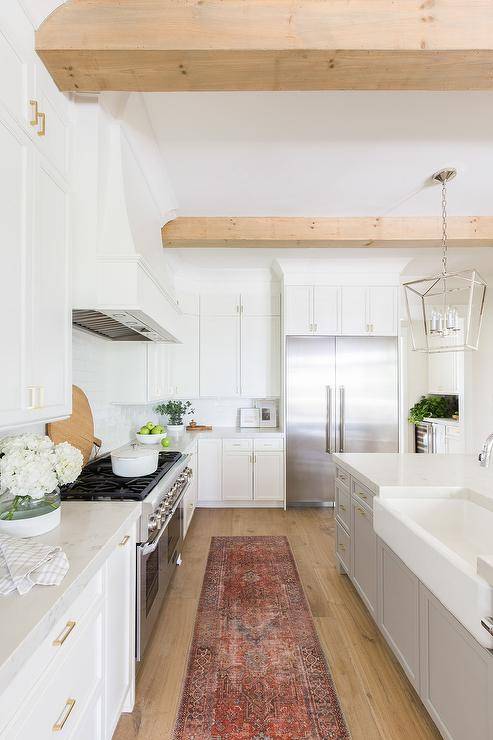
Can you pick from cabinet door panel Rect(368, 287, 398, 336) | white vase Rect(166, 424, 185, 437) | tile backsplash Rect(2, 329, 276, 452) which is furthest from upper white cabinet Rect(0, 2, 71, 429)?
cabinet door panel Rect(368, 287, 398, 336)

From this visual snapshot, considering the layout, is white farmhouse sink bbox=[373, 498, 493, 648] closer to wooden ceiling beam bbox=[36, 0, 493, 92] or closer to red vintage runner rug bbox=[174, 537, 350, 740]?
red vintage runner rug bbox=[174, 537, 350, 740]

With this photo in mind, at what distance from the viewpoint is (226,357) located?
4938 mm

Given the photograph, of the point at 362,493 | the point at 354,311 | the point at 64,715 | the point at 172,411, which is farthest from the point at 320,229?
the point at 64,715

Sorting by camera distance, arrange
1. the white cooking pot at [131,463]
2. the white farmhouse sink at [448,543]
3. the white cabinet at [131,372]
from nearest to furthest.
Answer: the white farmhouse sink at [448,543] → the white cooking pot at [131,463] → the white cabinet at [131,372]

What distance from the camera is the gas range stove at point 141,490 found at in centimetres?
198

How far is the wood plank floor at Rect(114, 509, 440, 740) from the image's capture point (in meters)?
1.71

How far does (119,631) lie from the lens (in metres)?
1.64

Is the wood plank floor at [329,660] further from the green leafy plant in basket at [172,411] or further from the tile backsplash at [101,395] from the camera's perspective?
the green leafy plant in basket at [172,411]

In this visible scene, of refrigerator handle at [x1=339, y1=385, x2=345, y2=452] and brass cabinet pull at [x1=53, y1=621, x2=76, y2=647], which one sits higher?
refrigerator handle at [x1=339, y1=385, x2=345, y2=452]

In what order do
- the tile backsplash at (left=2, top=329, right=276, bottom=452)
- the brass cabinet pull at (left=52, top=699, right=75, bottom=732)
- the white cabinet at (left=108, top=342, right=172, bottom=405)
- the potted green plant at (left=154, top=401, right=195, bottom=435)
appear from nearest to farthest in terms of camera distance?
the brass cabinet pull at (left=52, top=699, right=75, bottom=732)
the tile backsplash at (left=2, top=329, right=276, bottom=452)
the white cabinet at (left=108, top=342, right=172, bottom=405)
the potted green plant at (left=154, top=401, right=195, bottom=435)

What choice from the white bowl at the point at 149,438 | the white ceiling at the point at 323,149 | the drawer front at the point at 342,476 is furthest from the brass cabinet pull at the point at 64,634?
the white bowl at the point at 149,438

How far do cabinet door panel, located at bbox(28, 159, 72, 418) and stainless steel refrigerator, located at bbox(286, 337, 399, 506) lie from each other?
3.12 metres

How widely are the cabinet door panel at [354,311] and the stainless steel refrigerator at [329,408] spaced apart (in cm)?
17

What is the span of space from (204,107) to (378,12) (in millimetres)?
891
